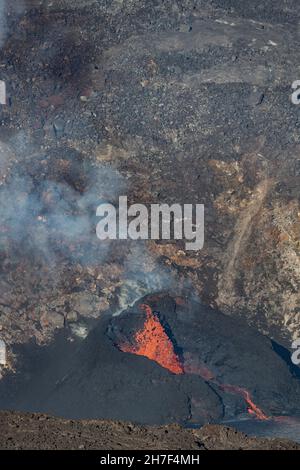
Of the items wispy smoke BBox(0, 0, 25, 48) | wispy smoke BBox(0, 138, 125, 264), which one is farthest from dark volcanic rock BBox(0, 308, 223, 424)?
wispy smoke BBox(0, 0, 25, 48)

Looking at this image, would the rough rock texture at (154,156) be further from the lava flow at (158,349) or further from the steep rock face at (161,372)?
the lava flow at (158,349)

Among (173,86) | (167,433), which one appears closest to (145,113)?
(173,86)

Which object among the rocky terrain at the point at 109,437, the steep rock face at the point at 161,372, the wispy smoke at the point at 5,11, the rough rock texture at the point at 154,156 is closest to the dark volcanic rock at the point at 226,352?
the steep rock face at the point at 161,372

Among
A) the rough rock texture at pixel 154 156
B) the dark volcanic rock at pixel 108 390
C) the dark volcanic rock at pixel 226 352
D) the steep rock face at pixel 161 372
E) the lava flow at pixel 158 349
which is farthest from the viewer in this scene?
the rough rock texture at pixel 154 156

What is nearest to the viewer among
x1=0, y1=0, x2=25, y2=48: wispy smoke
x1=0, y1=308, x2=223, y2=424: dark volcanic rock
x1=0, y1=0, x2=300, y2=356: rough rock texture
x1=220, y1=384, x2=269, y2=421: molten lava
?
x1=0, y1=308, x2=223, y2=424: dark volcanic rock

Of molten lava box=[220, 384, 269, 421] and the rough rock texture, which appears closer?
molten lava box=[220, 384, 269, 421]

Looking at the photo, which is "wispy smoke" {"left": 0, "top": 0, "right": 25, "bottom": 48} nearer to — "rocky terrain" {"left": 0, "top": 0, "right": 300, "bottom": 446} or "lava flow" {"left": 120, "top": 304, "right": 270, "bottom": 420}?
"rocky terrain" {"left": 0, "top": 0, "right": 300, "bottom": 446}

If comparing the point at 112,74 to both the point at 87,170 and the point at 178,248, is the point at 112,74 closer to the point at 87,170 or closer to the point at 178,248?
the point at 87,170
